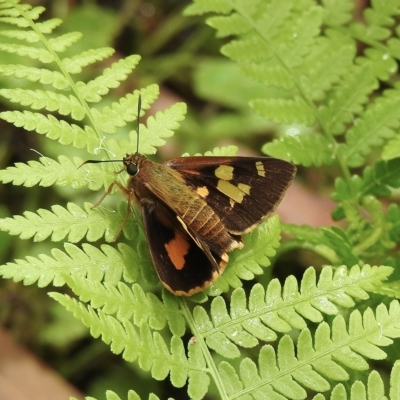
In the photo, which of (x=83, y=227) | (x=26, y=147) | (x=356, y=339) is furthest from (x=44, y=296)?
(x=356, y=339)

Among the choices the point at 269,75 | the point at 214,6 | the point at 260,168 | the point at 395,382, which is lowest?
the point at 395,382

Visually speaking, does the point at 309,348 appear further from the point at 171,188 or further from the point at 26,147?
the point at 26,147

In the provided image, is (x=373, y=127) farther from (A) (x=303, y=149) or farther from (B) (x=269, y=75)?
(B) (x=269, y=75)

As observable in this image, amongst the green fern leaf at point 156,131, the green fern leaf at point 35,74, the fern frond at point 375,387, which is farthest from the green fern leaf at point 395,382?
the green fern leaf at point 35,74

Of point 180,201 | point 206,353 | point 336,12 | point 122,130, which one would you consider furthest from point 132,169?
point 122,130

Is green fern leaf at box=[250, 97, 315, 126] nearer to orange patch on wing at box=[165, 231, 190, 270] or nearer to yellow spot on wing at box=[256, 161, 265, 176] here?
yellow spot on wing at box=[256, 161, 265, 176]

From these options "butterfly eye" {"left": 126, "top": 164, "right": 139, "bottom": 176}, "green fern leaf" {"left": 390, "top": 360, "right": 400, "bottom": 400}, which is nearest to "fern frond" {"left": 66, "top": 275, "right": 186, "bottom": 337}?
"butterfly eye" {"left": 126, "top": 164, "right": 139, "bottom": 176}
